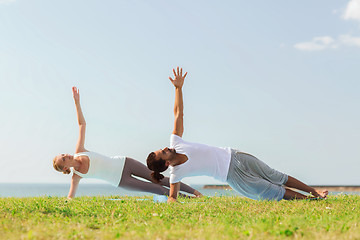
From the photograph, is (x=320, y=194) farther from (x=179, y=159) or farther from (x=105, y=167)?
(x=105, y=167)

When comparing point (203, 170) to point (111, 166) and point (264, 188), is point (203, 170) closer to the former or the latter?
point (264, 188)

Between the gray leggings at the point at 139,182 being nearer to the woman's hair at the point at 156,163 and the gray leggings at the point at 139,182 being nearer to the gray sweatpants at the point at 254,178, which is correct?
the gray sweatpants at the point at 254,178

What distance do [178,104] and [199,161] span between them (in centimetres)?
122

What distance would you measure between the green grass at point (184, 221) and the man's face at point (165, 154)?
0.91 metres

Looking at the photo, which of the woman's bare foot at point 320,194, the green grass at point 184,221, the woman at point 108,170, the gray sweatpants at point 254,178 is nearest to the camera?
the green grass at point 184,221

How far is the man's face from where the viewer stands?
A: 25.3ft

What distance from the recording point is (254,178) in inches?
335

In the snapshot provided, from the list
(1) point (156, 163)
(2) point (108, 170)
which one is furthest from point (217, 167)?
(2) point (108, 170)

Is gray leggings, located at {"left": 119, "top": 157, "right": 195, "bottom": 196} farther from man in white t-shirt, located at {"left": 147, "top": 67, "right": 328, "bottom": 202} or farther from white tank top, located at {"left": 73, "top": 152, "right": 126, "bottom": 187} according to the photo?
man in white t-shirt, located at {"left": 147, "top": 67, "right": 328, "bottom": 202}

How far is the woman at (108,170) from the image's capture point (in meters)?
9.95

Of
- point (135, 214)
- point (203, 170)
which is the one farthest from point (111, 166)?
Result: point (135, 214)

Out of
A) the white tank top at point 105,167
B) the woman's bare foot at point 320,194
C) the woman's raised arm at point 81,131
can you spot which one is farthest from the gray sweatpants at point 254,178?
the woman's raised arm at point 81,131

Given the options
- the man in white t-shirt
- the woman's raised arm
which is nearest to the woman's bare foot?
the man in white t-shirt

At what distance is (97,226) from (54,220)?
3.16ft
